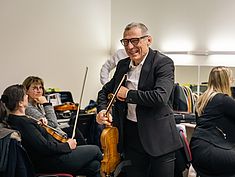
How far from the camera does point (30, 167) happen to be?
220cm

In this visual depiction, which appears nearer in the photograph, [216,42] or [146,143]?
[146,143]

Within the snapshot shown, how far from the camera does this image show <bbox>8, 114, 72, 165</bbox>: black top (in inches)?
95.0

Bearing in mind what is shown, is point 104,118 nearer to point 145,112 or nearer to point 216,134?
point 145,112

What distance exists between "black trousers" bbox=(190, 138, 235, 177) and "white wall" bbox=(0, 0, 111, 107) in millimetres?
2680

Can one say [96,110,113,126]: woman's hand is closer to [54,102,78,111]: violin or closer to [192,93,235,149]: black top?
[192,93,235,149]: black top

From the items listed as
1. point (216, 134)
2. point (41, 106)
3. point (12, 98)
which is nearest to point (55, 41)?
point (41, 106)

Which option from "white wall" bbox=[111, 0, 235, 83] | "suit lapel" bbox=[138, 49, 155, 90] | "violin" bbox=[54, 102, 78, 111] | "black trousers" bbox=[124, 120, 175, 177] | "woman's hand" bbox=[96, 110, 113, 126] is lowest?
"violin" bbox=[54, 102, 78, 111]

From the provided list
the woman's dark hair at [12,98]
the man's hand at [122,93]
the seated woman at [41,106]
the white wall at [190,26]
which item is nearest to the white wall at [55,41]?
the white wall at [190,26]

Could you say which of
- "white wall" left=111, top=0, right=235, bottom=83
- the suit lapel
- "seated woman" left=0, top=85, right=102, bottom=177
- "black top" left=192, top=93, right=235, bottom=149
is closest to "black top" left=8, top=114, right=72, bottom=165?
"seated woman" left=0, top=85, right=102, bottom=177

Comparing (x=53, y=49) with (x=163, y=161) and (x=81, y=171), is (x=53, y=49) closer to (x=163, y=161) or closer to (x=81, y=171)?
(x=81, y=171)

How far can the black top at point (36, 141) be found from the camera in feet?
7.92

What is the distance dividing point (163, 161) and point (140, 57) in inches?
23.2

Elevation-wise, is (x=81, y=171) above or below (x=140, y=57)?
below

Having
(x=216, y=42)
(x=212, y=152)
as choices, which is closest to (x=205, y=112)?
(x=212, y=152)
